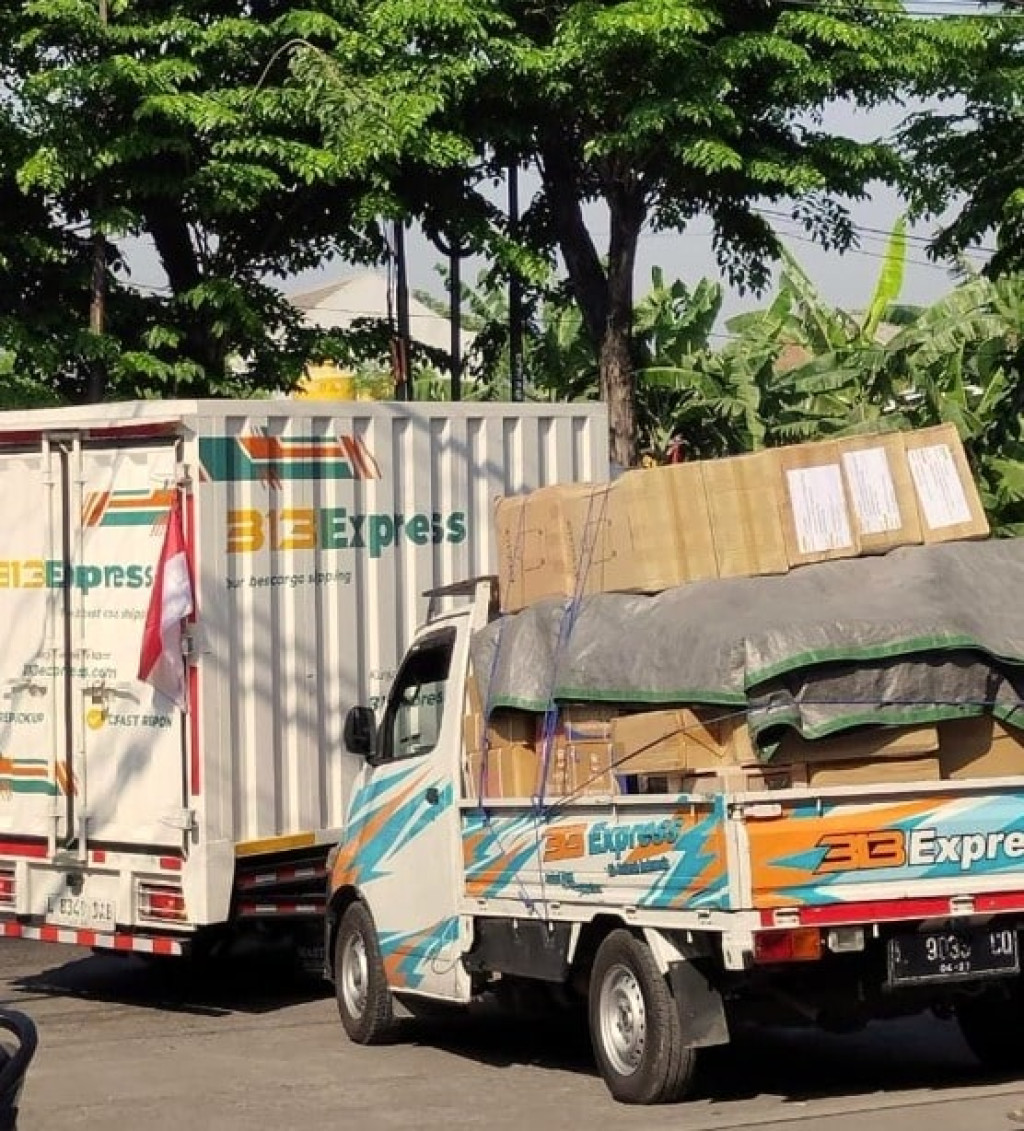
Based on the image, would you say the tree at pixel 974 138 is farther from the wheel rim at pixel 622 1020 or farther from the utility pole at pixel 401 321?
the wheel rim at pixel 622 1020

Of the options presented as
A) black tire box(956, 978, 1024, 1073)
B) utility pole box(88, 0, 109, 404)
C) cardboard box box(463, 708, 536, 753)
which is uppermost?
utility pole box(88, 0, 109, 404)

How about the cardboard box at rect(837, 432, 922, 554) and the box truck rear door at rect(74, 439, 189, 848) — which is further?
the box truck rear door at rect(74, 439, 189, 848)

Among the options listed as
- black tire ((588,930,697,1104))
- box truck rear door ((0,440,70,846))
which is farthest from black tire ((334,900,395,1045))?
box truck rear door ((0,440,70,846))

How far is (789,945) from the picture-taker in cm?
879

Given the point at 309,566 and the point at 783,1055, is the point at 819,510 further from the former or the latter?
the point at 309,566

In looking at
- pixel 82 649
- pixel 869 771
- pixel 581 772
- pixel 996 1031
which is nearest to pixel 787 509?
pixel 869 771

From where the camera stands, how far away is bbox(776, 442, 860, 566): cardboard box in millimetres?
9742

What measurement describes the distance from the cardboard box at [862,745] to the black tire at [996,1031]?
1.40m

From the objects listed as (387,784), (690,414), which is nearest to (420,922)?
(387,784)

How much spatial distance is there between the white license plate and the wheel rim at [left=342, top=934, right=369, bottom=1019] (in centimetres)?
163

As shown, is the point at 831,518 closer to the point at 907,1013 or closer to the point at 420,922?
the point at 907,1013

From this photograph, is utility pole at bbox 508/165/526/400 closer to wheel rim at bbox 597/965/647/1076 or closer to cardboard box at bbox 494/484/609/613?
cardboard box at bbox 494/484/609/613

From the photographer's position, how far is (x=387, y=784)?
1153 centimetres

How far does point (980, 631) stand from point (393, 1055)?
12.8 feet
